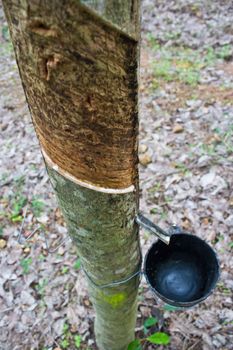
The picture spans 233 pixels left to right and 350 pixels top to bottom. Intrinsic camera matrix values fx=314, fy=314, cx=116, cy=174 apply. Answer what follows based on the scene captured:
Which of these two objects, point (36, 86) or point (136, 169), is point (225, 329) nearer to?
point (136, 169)

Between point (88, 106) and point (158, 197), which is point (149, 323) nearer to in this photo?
point (158, 197)

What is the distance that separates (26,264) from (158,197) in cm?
119

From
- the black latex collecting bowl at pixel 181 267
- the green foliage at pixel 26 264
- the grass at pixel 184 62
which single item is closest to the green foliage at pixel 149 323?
the black latex collecting bowl at pixel 181 267

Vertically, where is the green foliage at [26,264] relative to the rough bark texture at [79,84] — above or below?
below

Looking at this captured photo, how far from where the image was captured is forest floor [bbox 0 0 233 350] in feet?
6.95

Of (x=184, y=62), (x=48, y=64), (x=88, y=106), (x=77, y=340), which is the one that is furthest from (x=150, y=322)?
(x=184, y=62)

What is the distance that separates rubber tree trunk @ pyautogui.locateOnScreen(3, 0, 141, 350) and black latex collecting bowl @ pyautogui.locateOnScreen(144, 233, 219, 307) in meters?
0.38

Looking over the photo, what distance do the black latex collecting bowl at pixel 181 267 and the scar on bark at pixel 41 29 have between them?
102cm

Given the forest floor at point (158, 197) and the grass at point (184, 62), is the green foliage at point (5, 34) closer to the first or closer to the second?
the forest floor at point (158, 197)

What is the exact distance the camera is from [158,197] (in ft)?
8.69

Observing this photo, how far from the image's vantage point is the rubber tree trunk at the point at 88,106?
582 mm

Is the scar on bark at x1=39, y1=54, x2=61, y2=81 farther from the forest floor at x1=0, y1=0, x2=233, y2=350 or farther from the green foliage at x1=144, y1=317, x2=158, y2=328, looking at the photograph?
the green foliage at x1=144, y1=317, x2=158, y2=328

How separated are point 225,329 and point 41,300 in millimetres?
1273

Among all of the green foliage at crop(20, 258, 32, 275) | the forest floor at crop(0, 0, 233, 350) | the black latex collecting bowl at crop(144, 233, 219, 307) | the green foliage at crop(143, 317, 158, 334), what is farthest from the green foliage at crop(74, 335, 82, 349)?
the black latex collecting bowl at crop(144, 233, 219, 307)
